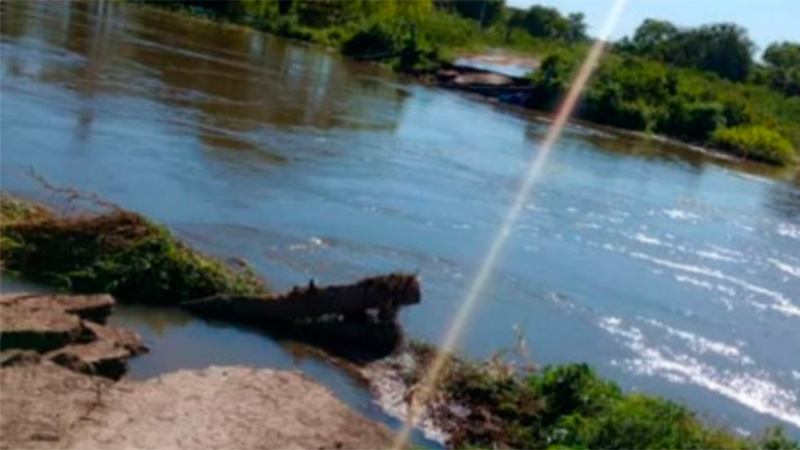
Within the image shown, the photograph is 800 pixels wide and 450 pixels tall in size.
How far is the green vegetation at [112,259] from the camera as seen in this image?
11.7 m

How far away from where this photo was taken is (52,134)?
19.7 metres

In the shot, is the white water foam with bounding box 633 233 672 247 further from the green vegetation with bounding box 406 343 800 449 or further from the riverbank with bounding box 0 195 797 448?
the riverbank with bounding box 0 195 797 448

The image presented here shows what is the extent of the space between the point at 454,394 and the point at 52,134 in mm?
11680

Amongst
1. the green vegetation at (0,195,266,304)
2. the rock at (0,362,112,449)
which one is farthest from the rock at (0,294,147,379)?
the green vegetation at (0,195,266,304)

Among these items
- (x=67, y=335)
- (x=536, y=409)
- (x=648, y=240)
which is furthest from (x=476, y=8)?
(x=67, y=335)

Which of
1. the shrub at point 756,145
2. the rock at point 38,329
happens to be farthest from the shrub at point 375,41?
the rock at point 38,329

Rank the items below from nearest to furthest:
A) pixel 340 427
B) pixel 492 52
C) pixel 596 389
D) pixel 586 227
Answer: pixel 340 427 < pixel 596 389 < pixel 586 227 < pixel 492 52

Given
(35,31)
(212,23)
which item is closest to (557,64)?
(212,23)

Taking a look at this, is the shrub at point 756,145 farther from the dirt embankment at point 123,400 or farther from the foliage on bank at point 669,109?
the dirt embankment at point 123,400

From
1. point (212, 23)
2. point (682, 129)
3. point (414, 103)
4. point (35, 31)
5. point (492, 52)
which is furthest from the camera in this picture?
point (492, 52)

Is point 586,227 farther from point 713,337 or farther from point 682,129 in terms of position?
point 682,129

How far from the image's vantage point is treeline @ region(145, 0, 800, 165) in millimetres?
48500

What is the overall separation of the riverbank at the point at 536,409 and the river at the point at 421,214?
0.72 meters

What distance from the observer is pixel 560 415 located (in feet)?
34.2
